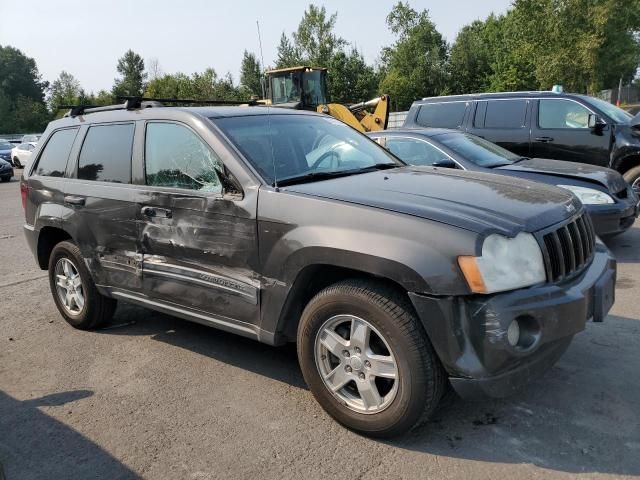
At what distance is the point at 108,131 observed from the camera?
447cm

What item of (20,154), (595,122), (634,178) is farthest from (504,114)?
(20,154)

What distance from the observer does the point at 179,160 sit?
385cm

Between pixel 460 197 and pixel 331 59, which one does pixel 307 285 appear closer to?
pixel 460 197

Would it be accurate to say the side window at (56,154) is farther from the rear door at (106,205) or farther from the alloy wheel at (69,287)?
the alloy wheel at (69,287)

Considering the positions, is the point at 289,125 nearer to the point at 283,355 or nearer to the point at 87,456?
the point at 283,355

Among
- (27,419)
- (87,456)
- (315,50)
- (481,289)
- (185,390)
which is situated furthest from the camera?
(315,50)

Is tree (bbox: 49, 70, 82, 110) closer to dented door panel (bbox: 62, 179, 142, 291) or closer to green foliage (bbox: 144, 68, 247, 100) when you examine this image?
green foliage (bbox: 144, 68, 247, 100)

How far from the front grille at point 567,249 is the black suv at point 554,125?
5.82 metres

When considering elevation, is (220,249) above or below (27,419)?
above

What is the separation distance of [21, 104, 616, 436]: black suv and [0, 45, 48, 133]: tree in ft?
235

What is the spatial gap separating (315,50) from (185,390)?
174 ft

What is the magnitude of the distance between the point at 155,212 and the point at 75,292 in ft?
5.12

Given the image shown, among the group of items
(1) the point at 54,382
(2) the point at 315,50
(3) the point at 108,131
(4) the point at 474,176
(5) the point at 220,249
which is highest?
(2) the point at 315,50

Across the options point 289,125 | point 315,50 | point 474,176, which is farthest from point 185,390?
point 315,50
